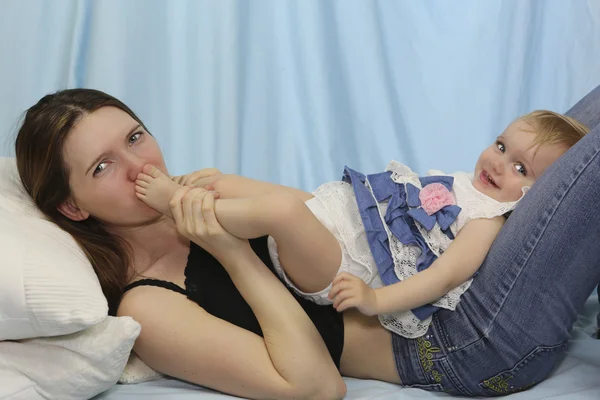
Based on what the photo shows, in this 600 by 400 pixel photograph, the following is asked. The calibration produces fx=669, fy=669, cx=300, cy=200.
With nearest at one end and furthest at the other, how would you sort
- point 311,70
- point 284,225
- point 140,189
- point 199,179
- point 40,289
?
point 40,289 → point 284,225 → point 140,189 → point 199,179 → point 311,70

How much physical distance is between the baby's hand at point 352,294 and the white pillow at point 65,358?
0.35m

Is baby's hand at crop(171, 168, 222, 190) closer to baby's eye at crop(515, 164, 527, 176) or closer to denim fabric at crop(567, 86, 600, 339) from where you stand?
baby's eye at crop(515, 164, 527, 176)

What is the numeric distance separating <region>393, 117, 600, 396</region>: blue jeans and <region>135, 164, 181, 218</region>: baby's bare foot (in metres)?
0.53

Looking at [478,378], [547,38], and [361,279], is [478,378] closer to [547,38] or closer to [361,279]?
[361,279]

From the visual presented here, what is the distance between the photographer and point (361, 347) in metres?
1.33

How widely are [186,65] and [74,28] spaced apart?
38 cm

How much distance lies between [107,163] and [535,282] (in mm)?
826

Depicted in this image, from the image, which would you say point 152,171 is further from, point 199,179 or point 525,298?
point 525,298

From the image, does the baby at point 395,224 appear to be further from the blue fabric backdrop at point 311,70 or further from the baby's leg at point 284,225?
the blue fabric backdrop at point 311,70

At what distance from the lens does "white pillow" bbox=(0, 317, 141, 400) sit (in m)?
1.12

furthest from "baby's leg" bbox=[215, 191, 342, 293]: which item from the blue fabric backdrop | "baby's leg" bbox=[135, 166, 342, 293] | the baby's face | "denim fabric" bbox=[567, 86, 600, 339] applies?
the blue fabric backdrop

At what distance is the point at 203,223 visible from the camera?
1228 mm

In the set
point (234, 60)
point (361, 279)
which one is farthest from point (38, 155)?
point (234, 60)

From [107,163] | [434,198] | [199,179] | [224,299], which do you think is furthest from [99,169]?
[434,198]
